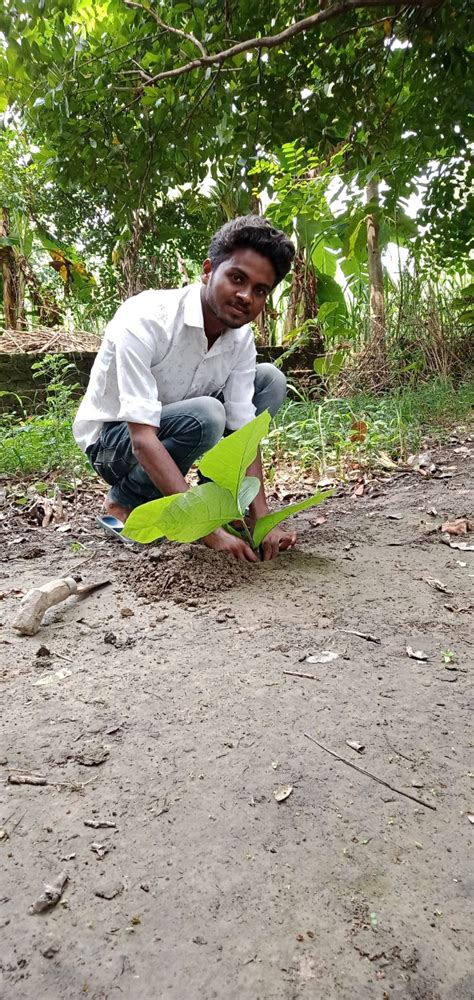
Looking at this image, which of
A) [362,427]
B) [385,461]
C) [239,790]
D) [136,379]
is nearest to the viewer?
[239,790]

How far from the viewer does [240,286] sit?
73.9 inches

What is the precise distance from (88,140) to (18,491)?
171 centimetres

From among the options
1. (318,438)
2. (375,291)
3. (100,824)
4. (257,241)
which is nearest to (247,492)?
(257,241)

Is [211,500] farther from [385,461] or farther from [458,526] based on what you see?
[385,461]

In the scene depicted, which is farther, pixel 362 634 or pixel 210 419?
pixel 210 419

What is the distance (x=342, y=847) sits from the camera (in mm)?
806

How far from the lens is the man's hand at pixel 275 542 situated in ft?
6.26

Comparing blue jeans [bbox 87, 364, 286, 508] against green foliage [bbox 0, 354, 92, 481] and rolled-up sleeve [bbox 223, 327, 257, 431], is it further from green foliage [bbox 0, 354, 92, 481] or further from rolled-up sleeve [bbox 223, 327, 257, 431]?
green foliage [bbox 0, 354, 92, 481]

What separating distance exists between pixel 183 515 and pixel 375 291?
457cm

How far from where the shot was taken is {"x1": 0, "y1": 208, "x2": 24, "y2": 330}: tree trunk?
249 inches

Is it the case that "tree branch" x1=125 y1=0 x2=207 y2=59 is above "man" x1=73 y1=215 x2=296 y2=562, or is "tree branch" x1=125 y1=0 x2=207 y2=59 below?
above

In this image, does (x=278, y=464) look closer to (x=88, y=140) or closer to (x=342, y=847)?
(x=88, y=140)

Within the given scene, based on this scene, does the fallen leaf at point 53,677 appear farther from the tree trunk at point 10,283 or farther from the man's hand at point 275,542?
the tree trunk at point 10,283

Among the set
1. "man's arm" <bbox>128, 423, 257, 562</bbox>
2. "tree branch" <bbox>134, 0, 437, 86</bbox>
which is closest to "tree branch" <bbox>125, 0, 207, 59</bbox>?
"tree branch" <bbox>134, 0, 437, 86</bbox>
